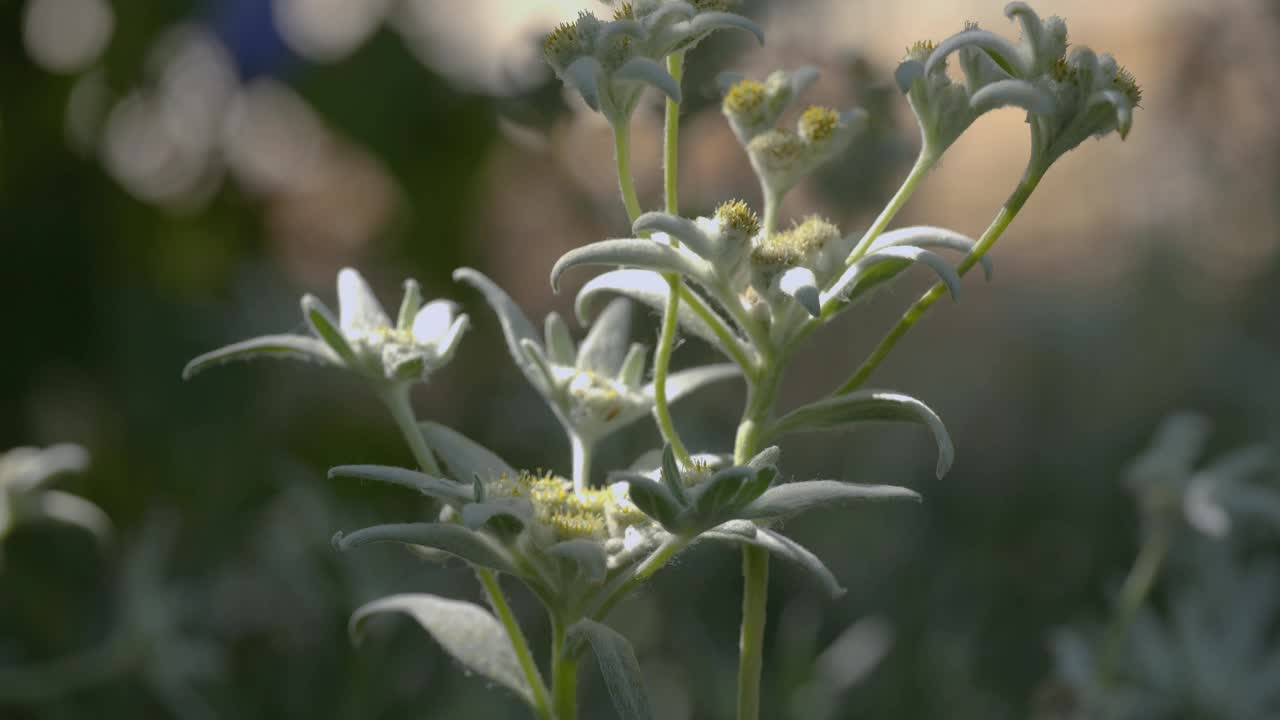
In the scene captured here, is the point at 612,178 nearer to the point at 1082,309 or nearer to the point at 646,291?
the point at 646,291

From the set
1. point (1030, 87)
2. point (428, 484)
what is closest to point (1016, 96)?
point (1030, 87)

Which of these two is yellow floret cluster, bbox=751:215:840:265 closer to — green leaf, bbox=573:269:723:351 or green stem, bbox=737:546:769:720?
green leaf, bbox=573:269:723:351

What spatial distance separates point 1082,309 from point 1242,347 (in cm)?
68

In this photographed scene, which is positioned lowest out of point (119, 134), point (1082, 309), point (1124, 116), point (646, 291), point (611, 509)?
point (1082, 309)

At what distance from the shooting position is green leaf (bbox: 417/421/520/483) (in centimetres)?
105

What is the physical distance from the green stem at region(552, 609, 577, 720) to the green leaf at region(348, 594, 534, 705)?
5 cm

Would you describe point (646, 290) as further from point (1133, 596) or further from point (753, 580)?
point (1133, 596)

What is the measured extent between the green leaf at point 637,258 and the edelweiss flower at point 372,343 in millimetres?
172

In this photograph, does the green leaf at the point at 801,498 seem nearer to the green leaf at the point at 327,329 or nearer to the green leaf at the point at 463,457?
the green leaf at the point at 463,457

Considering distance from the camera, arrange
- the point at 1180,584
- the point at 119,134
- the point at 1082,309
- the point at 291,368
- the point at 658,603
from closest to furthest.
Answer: the point at 658,603
the point at 1180,584
the point at 291,368
the point at 119,134
the point at 1082,309

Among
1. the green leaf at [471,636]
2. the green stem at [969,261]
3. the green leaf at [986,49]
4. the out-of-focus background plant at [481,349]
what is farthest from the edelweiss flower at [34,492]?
the green leaf at [986,49]

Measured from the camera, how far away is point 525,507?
87cm

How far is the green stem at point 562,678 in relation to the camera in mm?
931

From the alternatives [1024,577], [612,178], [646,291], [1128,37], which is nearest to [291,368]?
[612,178]
